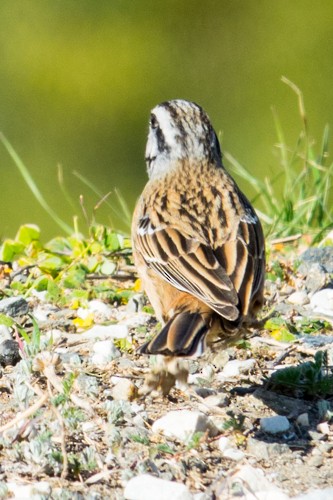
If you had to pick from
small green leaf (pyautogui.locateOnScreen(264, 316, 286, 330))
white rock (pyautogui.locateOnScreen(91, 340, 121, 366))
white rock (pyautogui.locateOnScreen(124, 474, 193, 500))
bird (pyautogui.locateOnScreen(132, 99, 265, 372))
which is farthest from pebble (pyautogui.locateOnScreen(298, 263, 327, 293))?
white rock (pyautogui.locateOnScreen(124, 474, 193, 500))

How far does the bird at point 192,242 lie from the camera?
5.41 metres

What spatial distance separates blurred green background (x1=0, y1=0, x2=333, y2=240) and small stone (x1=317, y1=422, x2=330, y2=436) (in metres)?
7.68

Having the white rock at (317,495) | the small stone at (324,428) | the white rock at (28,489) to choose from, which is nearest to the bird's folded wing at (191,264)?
the small stone at (324,428)

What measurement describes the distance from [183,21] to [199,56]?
25.1 inches

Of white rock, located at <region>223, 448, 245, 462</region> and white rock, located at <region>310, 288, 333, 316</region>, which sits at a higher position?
white rock, located at <region>223, 448, 245, 462</region>

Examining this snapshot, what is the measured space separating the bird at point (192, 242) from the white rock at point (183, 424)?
304mm

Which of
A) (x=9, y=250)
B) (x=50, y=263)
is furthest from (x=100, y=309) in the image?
(x=9, y=250)

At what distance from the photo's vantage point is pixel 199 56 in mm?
15773

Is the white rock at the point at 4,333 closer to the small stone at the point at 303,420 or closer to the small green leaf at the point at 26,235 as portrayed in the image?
the small green leaf at the point at 26,235

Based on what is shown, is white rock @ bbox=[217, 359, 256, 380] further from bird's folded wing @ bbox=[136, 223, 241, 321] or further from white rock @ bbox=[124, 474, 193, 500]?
white rock @ bbox=[124, 474, 193, 500]

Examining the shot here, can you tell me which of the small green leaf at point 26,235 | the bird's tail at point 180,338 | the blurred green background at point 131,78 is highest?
the bird's tail at point 180,338

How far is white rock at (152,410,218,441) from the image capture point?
5172 mm

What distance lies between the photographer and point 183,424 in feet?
17.0

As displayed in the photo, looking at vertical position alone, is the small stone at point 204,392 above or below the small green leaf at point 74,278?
below
